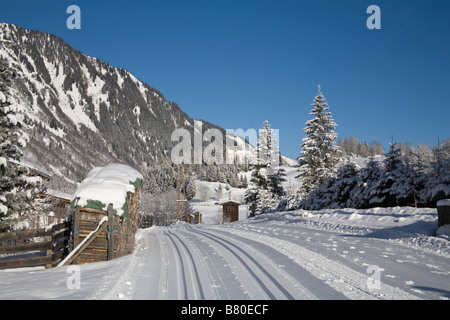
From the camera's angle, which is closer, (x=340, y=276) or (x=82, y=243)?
(x=340, y=276)

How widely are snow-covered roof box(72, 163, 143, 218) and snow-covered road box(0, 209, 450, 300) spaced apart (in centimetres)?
197

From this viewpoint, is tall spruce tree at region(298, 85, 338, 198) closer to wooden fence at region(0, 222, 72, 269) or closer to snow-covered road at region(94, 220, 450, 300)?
snow-covered road at region(94, 220, 450, 300)

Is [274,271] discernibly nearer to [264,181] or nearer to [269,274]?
[269,274]

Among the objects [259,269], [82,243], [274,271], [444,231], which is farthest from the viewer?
[82,243]

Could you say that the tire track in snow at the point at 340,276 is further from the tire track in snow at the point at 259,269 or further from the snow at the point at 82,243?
the snow at the point at 82,243

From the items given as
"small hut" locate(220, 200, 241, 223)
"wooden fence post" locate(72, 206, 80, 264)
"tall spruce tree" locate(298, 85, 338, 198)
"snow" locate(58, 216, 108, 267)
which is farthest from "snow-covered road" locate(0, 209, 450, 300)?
"small hut" locate(220, 200, 241, 223)

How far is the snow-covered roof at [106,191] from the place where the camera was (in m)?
10.5

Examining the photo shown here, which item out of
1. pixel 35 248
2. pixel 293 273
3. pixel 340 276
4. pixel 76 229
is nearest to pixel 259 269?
pixel 293 273

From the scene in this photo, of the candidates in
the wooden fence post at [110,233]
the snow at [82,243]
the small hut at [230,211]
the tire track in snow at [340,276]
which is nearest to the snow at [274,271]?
the tire track in snow at [340,276]

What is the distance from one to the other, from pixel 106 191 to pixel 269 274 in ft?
20.3

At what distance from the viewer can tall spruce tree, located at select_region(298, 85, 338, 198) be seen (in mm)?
32031

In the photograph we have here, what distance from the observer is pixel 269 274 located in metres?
7.15

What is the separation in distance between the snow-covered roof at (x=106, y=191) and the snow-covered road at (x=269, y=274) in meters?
1.97
